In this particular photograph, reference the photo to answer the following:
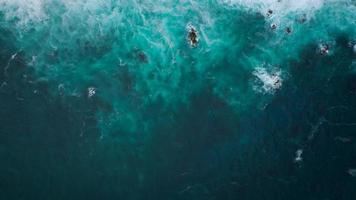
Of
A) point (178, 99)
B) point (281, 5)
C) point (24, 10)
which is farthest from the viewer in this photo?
point (178, 99)

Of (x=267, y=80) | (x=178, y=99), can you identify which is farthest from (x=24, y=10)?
(x=267, y=80)

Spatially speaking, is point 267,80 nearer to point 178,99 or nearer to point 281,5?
point 281,5

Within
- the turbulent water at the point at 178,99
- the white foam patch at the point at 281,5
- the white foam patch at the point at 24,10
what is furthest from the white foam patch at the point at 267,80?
the white foam patch at the point at 24,10

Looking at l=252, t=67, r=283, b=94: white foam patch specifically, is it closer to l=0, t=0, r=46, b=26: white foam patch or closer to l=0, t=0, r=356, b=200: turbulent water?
l=0, t=0, r=356, b=200: turbulent water

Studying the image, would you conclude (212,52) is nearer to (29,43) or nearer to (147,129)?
(147,129)

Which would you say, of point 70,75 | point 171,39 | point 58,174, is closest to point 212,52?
point 171,39

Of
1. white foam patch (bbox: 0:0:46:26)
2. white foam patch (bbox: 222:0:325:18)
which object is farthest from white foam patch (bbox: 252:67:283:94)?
white foam patch (bbox: 0:0:46:26)

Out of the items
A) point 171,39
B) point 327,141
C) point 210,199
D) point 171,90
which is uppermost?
point 171,39
